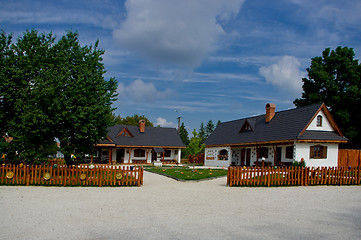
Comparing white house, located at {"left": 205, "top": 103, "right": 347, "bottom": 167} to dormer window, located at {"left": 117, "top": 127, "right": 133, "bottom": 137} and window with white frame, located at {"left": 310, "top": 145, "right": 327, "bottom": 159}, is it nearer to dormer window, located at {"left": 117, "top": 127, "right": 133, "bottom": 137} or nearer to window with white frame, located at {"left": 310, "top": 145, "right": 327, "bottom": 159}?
window with white frame, located at {"left": 310, "top": 145, "right": 327, "bottom": 159}

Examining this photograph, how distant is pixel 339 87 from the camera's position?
1679 inches

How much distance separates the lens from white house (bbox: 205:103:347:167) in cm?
2842

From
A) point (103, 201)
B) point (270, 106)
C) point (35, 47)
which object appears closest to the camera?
point (103, 201)

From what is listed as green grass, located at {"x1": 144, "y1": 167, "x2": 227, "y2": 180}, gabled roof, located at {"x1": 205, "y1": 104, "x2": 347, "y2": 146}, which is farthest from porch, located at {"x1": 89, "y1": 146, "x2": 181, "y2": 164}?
green grass, located at {"x1": 144, "y1": 167, "x2": 227, "y2": 180}

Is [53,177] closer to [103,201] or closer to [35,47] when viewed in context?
[103,201]

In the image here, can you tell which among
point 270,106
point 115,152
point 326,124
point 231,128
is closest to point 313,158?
point 326,124

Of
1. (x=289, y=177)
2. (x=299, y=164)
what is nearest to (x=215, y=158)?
(x=299, y=164)

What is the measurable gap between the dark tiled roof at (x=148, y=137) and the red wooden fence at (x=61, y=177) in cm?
2772

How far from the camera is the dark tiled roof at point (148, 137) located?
4606 cm

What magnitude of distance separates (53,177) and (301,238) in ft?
42.3

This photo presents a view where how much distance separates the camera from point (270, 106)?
3500cm

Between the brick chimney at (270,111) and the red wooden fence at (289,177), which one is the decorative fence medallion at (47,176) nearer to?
the red wooden fence at (289,177)

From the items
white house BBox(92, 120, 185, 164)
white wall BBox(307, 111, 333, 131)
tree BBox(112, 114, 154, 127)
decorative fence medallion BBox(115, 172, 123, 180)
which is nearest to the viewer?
decorative fence medallion BBox(115, 172, 123, 180)

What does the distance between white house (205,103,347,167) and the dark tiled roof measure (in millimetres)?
12867
